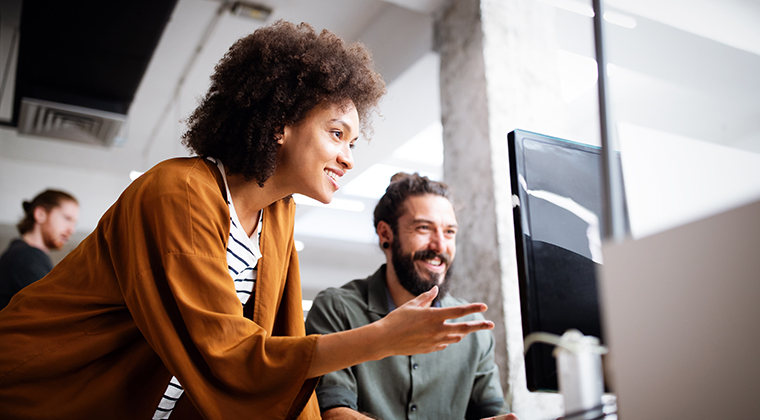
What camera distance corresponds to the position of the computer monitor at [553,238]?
904 mm

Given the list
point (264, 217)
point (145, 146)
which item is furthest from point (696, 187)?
point (145, 146)

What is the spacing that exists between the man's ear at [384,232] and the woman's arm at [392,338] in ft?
3.47

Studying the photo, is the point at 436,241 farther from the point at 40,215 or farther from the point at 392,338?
the point at 40,215

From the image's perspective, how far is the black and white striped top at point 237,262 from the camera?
117cm

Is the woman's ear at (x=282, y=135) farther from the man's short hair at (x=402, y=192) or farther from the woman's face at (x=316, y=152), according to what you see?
the man's short hair at (x=402, y=192)

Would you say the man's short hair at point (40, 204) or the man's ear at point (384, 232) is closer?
the man's ear at point (384, 232)

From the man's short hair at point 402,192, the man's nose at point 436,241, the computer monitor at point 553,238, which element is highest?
the man's short hair at point 402,192

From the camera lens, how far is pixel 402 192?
→ 2.06 metres

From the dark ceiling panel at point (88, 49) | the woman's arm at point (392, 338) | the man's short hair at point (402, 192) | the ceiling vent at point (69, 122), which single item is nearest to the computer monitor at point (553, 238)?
the woman's arm at point (392, 338)

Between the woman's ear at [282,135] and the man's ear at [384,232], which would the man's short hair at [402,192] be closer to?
the man's ear at [384,232]

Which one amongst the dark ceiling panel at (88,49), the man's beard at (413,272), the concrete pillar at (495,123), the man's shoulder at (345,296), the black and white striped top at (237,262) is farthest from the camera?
the dark ceiling panel at (88,49)

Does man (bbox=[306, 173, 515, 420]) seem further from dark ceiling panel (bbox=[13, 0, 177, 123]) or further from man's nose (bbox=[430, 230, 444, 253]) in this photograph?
dark ceiling panel (bbox=[13, 0, 177, 123])

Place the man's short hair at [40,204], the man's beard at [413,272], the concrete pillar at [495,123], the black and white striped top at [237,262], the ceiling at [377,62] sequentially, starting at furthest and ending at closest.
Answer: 1. the man's short hair at [40,204]
2. the concrete pillar at [495,123]
3. the man's beard at [413,272]
4. the black and white striped top at [237,262]
5. the ceiling at [377,62]

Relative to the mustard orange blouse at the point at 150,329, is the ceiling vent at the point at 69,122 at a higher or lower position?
higher
